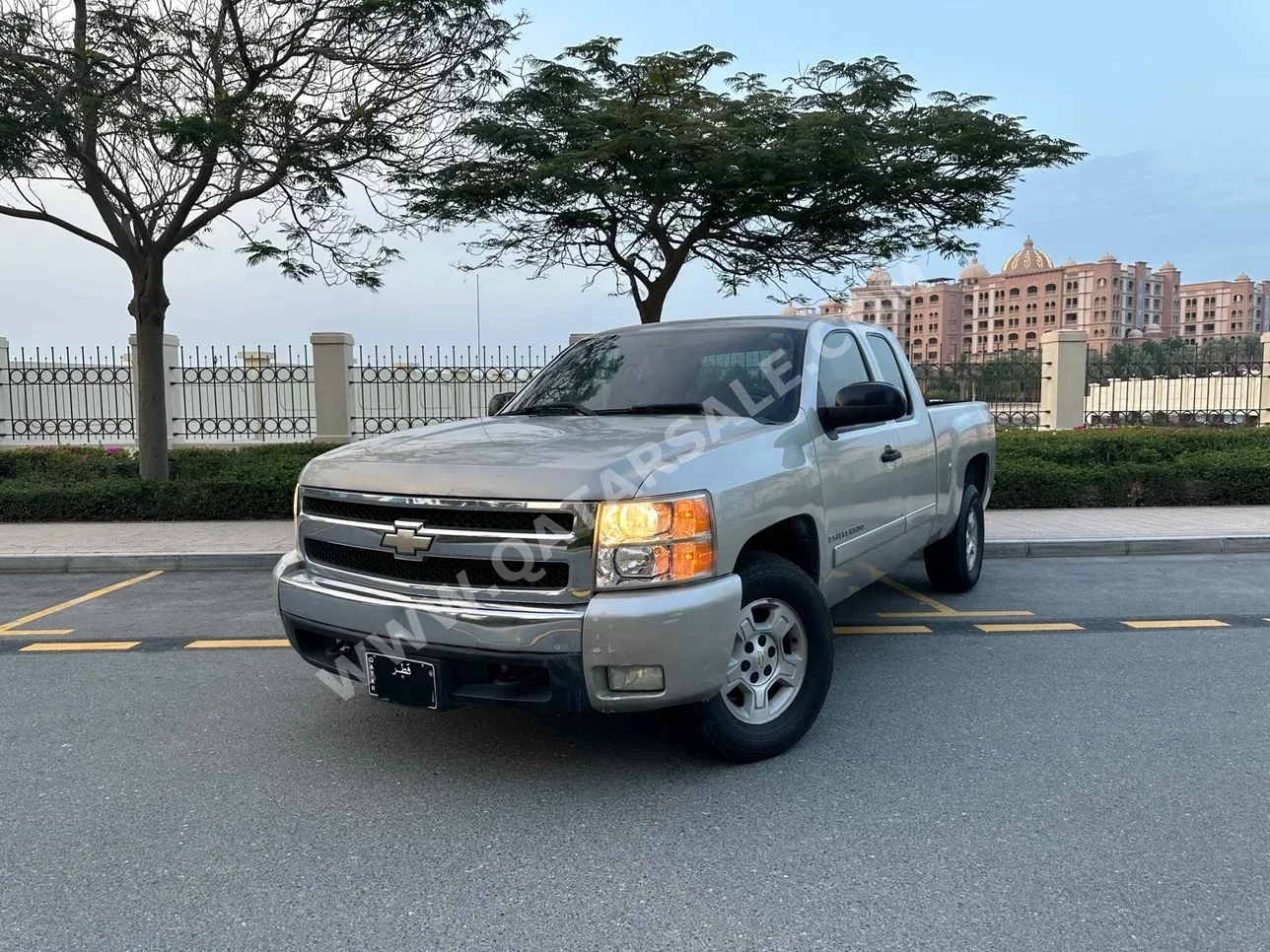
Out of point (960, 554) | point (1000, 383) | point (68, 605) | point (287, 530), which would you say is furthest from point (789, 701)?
point (1000, 383)

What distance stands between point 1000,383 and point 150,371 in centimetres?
1557

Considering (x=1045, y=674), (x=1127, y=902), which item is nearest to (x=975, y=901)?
(x=1127, y=902)

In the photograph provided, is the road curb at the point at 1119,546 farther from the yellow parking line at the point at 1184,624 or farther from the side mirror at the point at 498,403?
the side mirror at the point at 498,403

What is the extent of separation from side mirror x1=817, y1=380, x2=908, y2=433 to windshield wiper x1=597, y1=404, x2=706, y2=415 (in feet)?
1.98

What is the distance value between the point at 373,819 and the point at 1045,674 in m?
3.74

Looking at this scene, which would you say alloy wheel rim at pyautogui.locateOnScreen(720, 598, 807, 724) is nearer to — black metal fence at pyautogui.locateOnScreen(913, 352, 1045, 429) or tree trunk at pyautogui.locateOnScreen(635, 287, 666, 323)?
tree trunk at pyautogui.locateOnScreen(635, 287, 666, 323)

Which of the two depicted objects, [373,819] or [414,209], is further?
[414,209]

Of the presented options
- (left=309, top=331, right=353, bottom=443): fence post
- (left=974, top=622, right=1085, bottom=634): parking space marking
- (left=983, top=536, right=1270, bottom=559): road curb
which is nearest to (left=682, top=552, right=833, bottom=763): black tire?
(left=974, top=622, right=1085, bottom=634): parking space marking

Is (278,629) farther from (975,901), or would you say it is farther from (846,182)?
(846,182)

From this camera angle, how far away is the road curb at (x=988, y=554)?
921 centimetres

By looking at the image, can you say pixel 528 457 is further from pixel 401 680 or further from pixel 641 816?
pixel 641 816

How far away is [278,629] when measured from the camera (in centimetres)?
662

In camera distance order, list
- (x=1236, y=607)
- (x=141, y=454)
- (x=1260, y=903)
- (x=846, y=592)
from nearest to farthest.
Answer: (x=1260, y=903) < (x=846, y=592) < (x=1236, y=607) < (x=141, y=454)

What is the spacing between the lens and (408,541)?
3.74 metres
